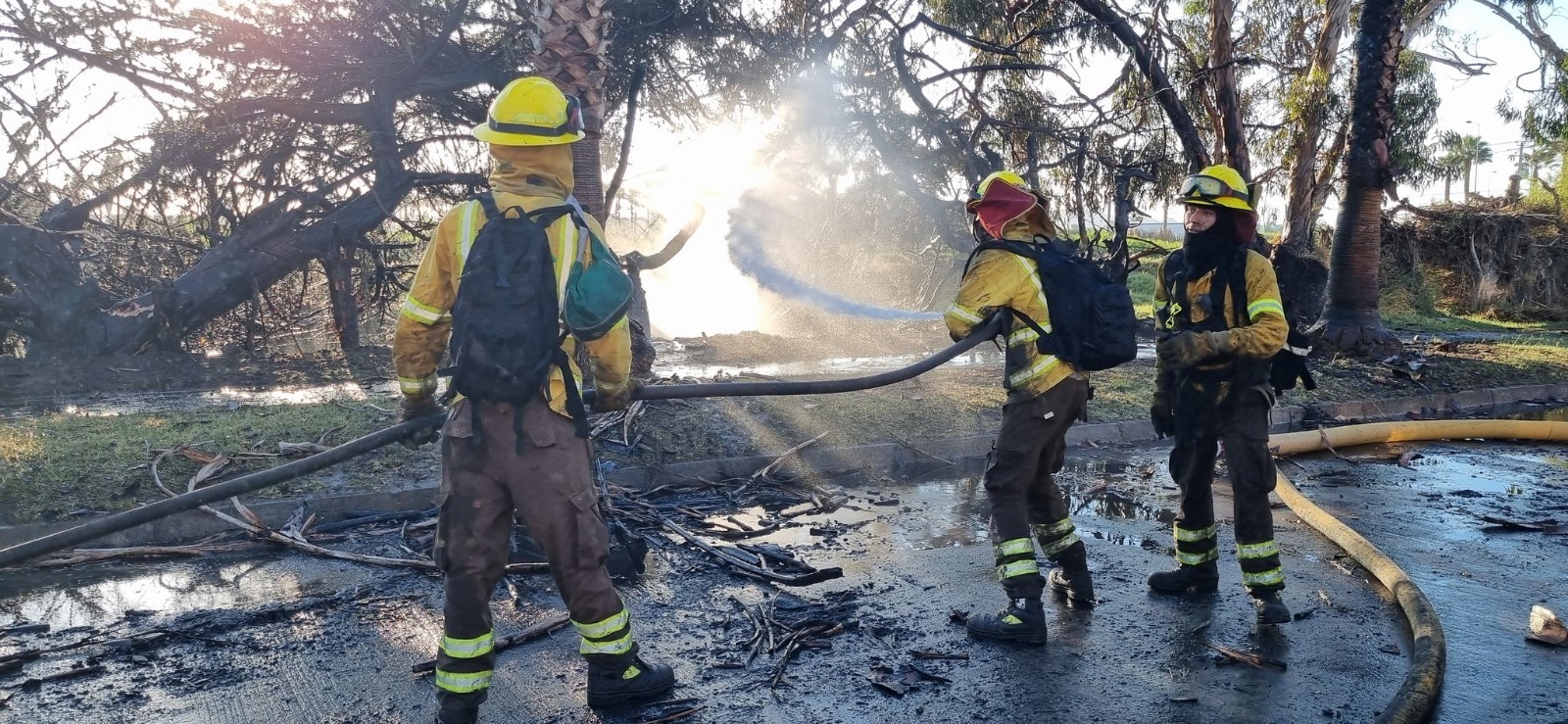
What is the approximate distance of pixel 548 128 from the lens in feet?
11.4

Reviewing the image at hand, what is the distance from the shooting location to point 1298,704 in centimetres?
365

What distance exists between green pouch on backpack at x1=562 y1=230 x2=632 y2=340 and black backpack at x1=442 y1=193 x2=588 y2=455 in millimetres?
76

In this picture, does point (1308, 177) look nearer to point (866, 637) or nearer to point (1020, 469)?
point (1020, 469)

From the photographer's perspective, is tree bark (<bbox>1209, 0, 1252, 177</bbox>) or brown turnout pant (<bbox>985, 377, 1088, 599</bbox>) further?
tree bark (<bbox>1209, 0, 1252, 177</bbox>)

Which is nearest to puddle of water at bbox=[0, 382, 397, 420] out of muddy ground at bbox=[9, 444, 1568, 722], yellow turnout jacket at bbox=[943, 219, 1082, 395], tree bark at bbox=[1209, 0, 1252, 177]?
muddy ground at bbox=[9, 444, 1568, 722]

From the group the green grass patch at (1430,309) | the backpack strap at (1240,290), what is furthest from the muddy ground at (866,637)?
the green grass patch at (1430,309)

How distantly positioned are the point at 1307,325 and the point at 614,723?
1355 cm

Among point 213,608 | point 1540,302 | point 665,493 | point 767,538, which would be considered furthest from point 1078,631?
point 1540,302

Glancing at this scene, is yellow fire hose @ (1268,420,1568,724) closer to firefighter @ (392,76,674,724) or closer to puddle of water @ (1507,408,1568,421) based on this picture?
puddle of water @ (1507,408,1568,421)

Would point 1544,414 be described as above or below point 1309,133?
below

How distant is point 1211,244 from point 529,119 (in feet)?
10.1

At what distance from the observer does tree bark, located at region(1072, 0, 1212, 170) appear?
13.7 m

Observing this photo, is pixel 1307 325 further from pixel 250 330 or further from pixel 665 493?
pixel 250 330

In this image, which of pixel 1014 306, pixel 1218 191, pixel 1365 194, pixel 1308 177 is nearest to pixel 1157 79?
pixel 1308 177
